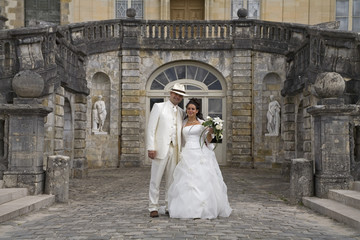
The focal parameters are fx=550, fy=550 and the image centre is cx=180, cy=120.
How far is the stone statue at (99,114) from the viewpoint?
18422mm

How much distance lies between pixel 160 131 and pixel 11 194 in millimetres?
2578

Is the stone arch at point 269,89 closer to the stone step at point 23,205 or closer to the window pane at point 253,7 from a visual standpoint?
the window pane at point 253,7

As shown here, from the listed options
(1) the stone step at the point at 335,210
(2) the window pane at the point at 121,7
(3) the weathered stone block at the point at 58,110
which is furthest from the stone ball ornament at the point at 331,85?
(2) the window pane at the point at 121,7

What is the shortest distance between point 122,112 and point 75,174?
16.4 feet

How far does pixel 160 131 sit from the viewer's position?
297 inches

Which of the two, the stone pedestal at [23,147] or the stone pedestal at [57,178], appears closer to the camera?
the stone pedestal at [23,147]

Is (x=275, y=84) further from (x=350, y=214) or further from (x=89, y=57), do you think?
(x=350, y=214)

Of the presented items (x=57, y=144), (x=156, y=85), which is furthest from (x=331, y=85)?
(x=156, y=85)

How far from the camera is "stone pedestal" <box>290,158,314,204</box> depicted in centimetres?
913

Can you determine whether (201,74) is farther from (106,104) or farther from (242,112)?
(106,104)

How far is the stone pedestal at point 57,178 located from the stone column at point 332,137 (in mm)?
4183

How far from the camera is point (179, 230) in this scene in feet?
20.9

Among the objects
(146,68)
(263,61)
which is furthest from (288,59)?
(146,68)

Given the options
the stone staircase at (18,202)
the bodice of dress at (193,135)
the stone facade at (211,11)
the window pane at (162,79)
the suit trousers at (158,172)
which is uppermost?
the stone facade at (211,11)
